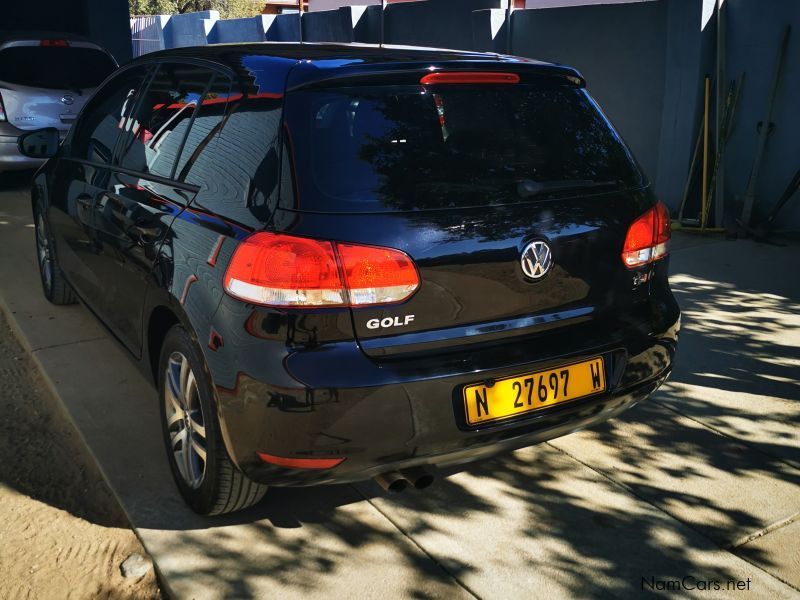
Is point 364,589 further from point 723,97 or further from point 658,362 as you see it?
point 723,97

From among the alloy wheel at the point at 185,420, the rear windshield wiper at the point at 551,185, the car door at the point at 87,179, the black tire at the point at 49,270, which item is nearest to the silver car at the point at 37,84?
the black tire at the point at 49,270

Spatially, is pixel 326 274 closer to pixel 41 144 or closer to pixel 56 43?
pixel 41 144

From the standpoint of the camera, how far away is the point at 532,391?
9.23 feet

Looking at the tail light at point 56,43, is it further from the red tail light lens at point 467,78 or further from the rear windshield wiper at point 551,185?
the rear windshield wiper at point 551,185

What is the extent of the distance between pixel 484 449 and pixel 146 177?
1.90 metres

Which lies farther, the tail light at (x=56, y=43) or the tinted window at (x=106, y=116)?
the tail light at (x=56, y=43)

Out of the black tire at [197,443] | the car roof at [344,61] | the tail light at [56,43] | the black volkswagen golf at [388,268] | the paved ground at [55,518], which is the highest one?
the tail light at [56,43]

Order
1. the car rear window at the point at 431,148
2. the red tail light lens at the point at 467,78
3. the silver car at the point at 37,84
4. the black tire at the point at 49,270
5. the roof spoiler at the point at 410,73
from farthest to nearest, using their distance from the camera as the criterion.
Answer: the silver car at the point at 37,84
the black tire at the point at 49,270
the red tail light lens at the point at 467,78
the roof spoiler at the point at 410,73
the car rear window at the point at 431,148

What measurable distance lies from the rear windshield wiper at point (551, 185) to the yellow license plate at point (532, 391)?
24.2 inches

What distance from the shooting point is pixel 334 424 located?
257cm

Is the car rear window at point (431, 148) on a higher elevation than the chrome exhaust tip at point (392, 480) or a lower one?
higher

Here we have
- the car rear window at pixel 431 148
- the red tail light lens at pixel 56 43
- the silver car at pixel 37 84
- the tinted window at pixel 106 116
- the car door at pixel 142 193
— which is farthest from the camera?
the red tail light lens at pixel 56 43

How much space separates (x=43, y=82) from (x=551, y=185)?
8.11m

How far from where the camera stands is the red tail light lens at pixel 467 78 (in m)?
2.86
